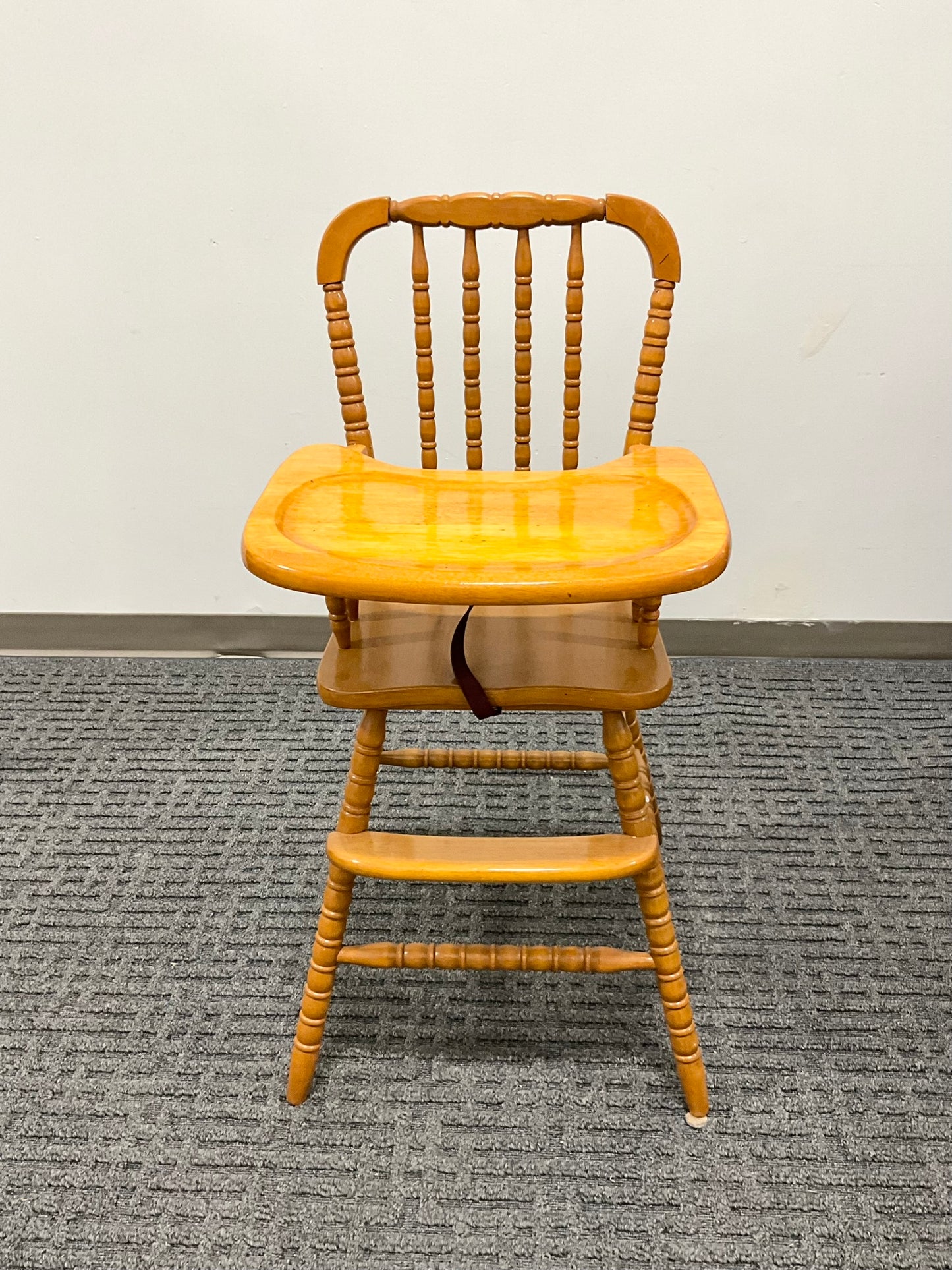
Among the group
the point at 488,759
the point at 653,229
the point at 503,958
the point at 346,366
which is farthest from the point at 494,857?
the point at 653,229

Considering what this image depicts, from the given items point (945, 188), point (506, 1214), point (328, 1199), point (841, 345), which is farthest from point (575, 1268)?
point (945, 188)

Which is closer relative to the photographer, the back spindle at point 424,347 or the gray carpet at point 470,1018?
the gray carpet at point 470,1018

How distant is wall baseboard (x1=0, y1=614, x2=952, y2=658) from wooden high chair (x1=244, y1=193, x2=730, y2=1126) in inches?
28.1

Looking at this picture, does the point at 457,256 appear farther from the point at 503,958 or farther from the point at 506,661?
the point at 503,958

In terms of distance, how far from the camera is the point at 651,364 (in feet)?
3.15

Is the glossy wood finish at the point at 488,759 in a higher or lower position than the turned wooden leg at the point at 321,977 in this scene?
higher

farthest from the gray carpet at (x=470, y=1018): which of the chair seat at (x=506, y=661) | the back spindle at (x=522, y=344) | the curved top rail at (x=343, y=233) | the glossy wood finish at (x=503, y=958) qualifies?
the curved top rail at (x=343, y=233)

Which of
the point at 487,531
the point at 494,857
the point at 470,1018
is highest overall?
the point at 487,531

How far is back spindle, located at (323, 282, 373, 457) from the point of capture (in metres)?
0.95

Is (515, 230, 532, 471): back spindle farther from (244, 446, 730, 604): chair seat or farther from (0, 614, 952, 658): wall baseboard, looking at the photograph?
(0, 614, 952, 658): wall baseboard

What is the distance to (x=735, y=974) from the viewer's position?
1.08m

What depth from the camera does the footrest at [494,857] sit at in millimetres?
840

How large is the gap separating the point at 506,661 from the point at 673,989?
346mm

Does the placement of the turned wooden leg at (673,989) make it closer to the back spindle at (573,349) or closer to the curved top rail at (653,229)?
the back spindle at (573,349)
